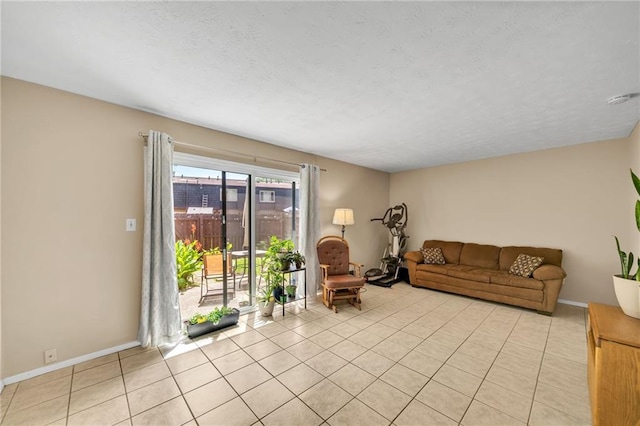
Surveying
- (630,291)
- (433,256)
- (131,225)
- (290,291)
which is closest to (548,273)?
(433,256)

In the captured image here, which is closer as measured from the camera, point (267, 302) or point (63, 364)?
point (63, 364)

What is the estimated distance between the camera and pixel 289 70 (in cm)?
184

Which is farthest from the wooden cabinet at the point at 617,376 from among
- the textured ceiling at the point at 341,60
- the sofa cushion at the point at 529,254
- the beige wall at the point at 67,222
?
the beige wall at the point at 67,222

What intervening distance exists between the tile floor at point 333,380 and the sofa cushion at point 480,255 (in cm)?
138

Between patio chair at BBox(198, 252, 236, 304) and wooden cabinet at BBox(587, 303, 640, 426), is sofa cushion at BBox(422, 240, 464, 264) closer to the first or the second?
wooden cabinet at BBox(587, 303, 640, 426)

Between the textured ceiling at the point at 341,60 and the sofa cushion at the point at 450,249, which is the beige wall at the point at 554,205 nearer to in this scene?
the sofa cushion at the point at 450,249

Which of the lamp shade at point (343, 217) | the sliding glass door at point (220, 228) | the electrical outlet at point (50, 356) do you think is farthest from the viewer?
the lamp shade at point (343, 217)

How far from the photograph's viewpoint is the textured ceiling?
1.32m

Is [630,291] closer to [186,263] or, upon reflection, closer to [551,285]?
[551,285]

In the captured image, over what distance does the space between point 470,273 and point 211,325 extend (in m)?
4.09

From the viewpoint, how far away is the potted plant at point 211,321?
271 centimetres

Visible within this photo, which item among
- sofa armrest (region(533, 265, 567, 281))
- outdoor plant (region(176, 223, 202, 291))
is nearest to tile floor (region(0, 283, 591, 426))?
sofa armrest (region(533, 265, 567, 281))

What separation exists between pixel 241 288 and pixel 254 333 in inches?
35.3

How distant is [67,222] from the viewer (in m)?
2.16
